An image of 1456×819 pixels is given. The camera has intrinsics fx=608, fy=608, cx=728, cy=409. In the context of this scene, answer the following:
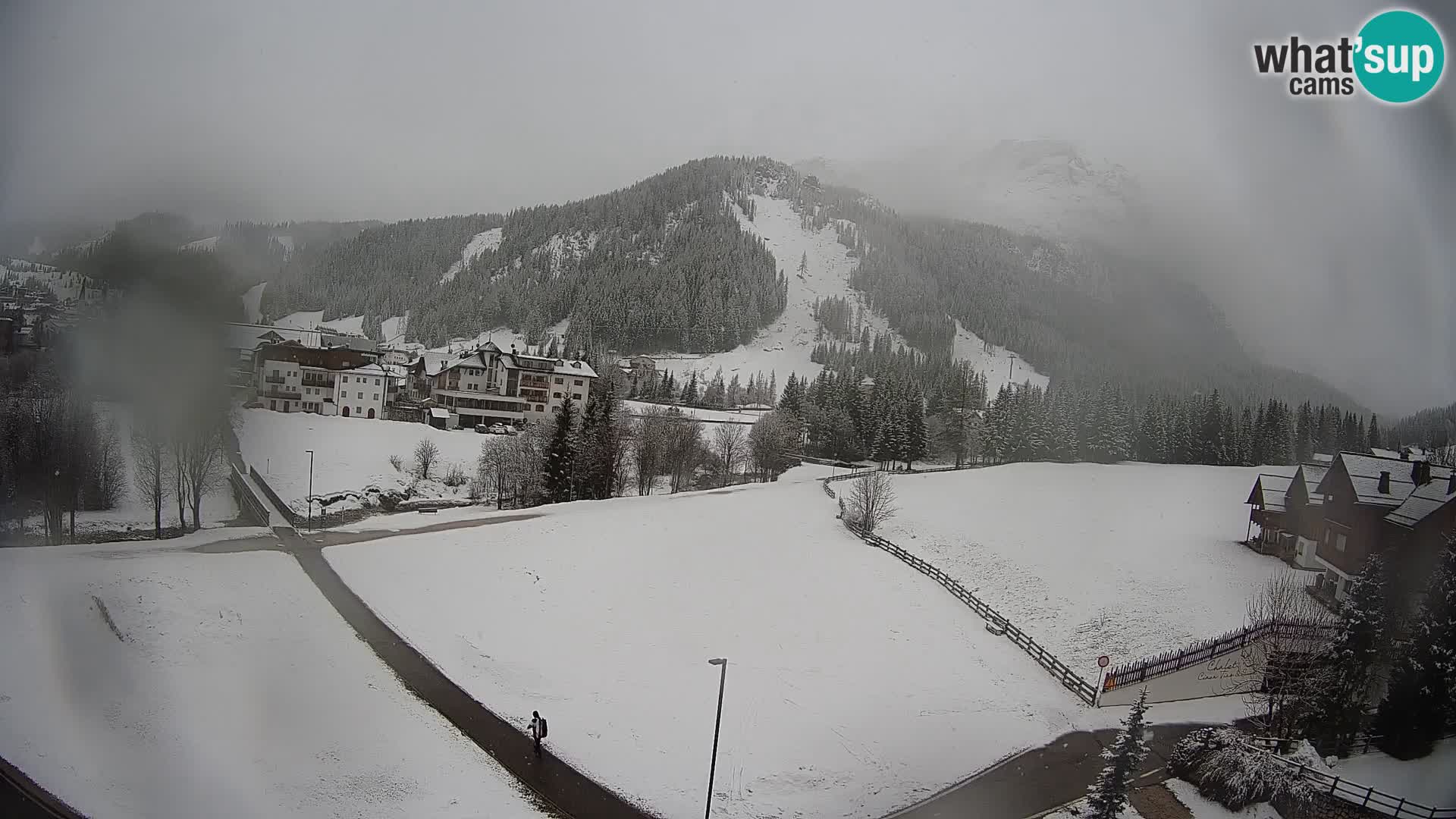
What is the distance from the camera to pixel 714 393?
17094 millimetres

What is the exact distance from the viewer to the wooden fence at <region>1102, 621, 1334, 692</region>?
4.39 meters

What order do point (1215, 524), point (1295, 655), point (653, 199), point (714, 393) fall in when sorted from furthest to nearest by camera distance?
point (714, 393) < point (653, 199) < point (1215, 524) < point (1295, 655)

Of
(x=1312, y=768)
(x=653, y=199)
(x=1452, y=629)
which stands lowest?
(x=1312, y=768)

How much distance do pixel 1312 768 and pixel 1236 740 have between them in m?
0.38

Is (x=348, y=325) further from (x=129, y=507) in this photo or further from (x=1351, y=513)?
(x=1351, y=513)

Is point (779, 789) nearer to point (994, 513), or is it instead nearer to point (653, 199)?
point (994, 513)

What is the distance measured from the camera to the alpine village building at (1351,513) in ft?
13.7

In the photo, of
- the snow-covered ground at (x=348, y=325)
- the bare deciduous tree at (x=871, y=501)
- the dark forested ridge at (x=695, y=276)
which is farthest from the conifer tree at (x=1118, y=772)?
the snow-covered ground at (x=348, y=325)

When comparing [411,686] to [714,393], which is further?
[714,393]

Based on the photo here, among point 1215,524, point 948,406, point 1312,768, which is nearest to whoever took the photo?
point 1312,768

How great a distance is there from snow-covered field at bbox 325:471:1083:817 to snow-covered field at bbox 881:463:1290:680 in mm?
463

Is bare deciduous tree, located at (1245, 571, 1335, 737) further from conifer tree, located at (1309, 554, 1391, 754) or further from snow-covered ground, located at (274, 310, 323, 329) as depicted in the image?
snow-covered ground, located at (274, 310, 323, 329)

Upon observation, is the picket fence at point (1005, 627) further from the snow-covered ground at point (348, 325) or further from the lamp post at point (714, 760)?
the snow-covered ground at point (348, 325)

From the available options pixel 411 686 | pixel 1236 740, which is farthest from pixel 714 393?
pixel 1236 740
